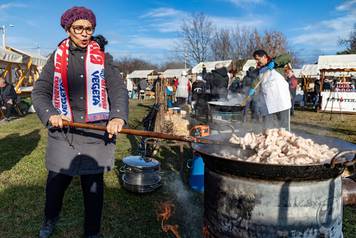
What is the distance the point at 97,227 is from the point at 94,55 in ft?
5.32

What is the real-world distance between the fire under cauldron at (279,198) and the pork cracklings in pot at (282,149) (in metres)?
0.13

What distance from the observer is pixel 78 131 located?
9.12 ft

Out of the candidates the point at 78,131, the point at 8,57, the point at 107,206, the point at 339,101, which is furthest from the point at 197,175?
the point at 339,101

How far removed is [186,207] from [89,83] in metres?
2.24

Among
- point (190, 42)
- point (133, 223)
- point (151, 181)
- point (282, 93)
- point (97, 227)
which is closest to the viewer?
point (97, 227)

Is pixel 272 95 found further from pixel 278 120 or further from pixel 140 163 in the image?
pixel 140 163

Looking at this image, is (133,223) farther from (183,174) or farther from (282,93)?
(282,93)

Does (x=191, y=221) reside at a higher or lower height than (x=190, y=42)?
lower

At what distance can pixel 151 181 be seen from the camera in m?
4.60

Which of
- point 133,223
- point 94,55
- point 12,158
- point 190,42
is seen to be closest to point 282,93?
point 133,223

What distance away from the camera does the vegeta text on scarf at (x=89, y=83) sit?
267 centimetres

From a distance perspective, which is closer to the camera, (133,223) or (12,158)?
(133,223)

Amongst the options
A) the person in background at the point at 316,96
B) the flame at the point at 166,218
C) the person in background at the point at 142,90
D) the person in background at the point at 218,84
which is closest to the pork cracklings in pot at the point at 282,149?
the flame at the point at 166,218

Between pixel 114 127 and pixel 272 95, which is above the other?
pixel 272 95
